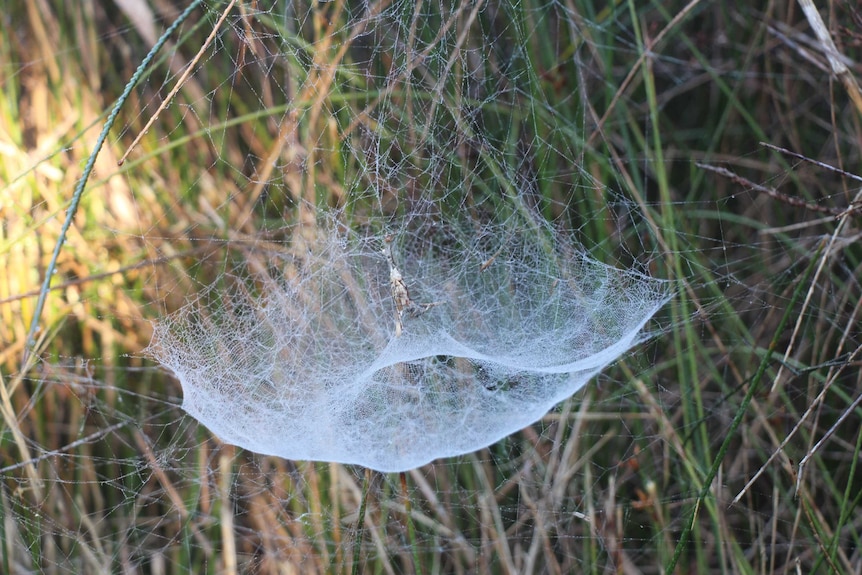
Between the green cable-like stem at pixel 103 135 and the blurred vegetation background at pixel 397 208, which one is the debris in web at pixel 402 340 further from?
the green cable-like stem at pixel 103 135

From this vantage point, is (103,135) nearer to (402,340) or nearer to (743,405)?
(402,340)

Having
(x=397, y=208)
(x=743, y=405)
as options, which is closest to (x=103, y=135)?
(x=397, y=208)

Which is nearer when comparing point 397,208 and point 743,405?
point 743,405

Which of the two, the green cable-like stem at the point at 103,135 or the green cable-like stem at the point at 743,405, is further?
the green cable-like stem at the point at 743,405

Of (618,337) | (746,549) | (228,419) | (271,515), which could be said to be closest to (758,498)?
(746,549)

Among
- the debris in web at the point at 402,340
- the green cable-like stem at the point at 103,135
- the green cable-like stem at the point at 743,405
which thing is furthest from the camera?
the debris in web at the point at 402,340

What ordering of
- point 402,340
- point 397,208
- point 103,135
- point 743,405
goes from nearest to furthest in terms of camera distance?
point 103,135, point 743,405, point 402,340, point 397,208

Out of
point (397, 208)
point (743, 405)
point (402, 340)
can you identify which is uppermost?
point (397, 208)

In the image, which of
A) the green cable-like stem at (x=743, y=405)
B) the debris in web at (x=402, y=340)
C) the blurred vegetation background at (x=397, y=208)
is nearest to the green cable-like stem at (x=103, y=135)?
the debris in web at (x=402, y=340)

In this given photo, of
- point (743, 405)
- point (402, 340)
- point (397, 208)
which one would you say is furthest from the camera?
point (397, 208)
